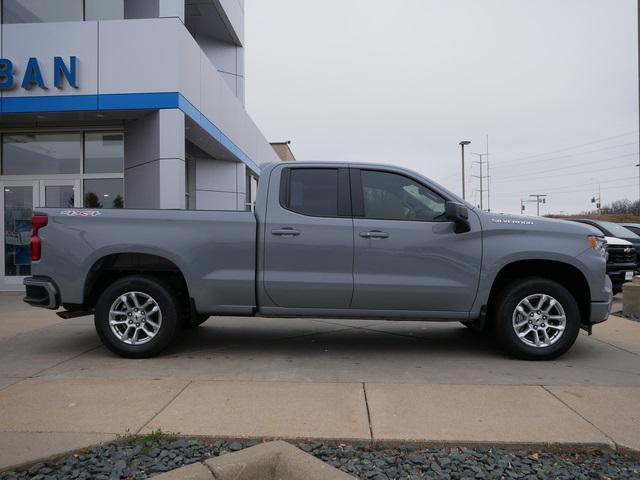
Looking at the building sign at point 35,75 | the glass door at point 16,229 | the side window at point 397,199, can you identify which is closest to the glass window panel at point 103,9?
the building sign at point 35,75

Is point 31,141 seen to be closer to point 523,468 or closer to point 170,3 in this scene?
point 170,3

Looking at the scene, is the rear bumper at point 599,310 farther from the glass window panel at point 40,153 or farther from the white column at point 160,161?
the glass window panel at point 40,153

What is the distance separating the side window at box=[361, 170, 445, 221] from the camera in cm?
535

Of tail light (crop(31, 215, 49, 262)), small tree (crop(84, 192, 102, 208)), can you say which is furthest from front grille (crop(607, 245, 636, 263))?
small tree (crop(84, 192, 102, 208))

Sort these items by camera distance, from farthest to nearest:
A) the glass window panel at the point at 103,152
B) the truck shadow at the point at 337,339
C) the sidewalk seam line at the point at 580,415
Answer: the glass window panel at the point at 103,152 → the truck shadow at the point at 337,339 → the sidewalk seam line at the point at 580,415

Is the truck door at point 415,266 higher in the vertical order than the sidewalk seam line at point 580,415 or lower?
higher

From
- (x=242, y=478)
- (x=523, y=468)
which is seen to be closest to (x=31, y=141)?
(x=242, y=478)

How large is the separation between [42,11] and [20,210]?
4555 millimetres

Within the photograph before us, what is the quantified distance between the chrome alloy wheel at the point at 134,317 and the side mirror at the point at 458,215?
124 inches

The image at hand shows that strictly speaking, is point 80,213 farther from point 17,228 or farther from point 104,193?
point 17,228

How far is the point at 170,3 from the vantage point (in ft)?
34.3

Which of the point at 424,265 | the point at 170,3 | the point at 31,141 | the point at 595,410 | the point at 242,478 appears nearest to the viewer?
the point at 242,478

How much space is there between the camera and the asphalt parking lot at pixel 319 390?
11.4 feet

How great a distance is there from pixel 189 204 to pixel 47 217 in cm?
996
